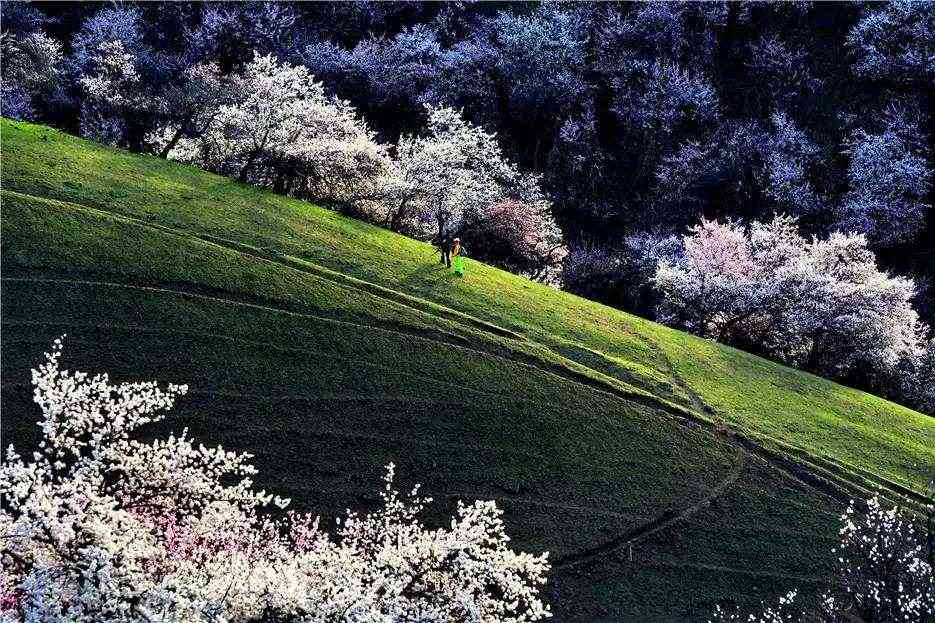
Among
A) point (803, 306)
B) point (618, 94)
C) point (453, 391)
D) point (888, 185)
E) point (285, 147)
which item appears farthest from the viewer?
point (618, 94)

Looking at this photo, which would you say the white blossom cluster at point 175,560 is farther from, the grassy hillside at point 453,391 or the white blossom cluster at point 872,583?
the white blossom cluster at point 872,583

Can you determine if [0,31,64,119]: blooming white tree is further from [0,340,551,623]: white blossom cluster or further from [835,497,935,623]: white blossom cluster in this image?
[835,497,935,623]: white blossom cluster

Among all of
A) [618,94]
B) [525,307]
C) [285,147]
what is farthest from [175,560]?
[618,94]

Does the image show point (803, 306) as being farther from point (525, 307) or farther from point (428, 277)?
point (428, 277)

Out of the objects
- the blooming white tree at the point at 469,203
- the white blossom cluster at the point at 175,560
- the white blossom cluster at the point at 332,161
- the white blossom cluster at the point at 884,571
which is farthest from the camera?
the blooming white tree at the point at 469,203

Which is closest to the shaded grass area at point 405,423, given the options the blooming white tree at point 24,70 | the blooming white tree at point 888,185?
the blooming white tree at point 24,70

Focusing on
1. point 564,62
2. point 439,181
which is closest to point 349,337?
point 439,181
